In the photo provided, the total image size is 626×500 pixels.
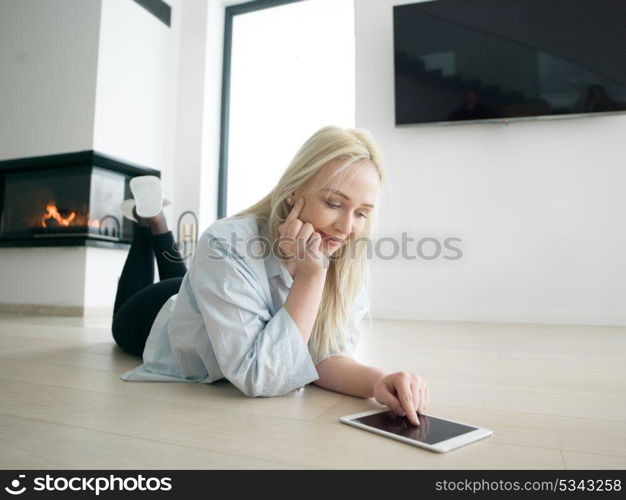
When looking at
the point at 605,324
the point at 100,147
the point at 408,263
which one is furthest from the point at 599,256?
the point at 100,147

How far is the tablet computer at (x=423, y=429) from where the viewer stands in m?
0.75

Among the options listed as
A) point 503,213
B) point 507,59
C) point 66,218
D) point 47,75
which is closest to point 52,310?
point 66,218

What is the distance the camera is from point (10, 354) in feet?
5.26

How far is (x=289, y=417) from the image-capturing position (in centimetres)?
90

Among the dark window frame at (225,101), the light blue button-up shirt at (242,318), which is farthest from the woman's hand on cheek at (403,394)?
the dark window frame at (225,101)

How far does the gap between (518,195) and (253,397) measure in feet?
8.57

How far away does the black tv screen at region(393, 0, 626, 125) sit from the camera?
2.87m

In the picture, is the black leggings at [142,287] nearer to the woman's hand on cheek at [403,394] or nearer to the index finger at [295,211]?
the index finger at [295,211]

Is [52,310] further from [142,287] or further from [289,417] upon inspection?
[289,417]

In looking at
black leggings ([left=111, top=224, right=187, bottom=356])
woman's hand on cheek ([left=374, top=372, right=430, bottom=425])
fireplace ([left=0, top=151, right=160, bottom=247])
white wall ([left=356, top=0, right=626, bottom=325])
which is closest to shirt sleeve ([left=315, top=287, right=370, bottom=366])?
woman's hand on cheek ([left=374, top=372, right=430, bottom=425])

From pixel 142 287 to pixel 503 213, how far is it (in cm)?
232
